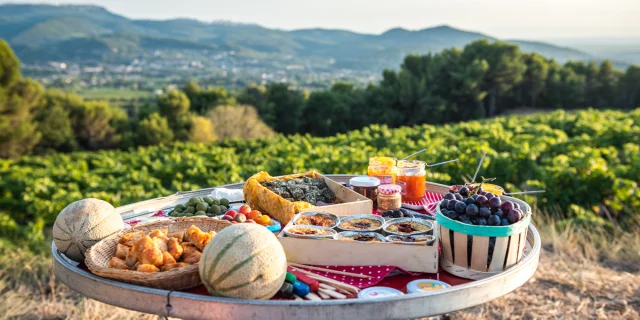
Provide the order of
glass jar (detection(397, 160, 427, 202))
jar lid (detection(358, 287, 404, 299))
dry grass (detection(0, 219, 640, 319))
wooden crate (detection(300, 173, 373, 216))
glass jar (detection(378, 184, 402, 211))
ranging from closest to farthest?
jar lid (detection(358, 287, 404, 299)) → wooden crate (detection(300, 173, 373, 216)) → glass jar (detection(378, 184, 402, 211)) → glass jar (detection(397, 160, 427, 202)) → dry grass (detection(0, 219, 640, 319))

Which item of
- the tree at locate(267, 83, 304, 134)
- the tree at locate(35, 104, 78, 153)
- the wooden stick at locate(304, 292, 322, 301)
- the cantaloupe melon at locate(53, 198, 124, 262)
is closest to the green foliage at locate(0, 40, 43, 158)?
the tree at locate(35, 104, 78, 153)

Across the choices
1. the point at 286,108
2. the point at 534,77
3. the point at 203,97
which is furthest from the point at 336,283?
the point at 203,97

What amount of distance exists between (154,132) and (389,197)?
171 feet

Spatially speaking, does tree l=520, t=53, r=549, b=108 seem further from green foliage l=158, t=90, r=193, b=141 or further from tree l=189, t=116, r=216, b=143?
green foliage l=158, t=90, r=193, b=141

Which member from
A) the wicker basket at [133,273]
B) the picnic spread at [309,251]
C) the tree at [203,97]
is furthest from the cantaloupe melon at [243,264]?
the tree at [203,97]

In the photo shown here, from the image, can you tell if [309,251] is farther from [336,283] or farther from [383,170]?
[383,170]

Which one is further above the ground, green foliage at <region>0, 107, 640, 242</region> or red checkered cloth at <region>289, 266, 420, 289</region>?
red checkered cloth at <region>289, 266, 420, 289</region>

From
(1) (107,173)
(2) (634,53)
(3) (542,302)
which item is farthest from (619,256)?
(2) (634,53)

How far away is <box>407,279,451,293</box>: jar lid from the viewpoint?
2448mm

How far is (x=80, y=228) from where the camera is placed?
9.29 feet

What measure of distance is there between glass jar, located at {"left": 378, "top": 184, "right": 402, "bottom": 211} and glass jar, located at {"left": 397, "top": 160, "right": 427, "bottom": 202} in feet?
1.07

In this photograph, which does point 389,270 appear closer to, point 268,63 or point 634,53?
point 634,53

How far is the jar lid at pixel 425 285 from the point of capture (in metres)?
2.45

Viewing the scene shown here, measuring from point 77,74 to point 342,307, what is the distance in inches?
6258
